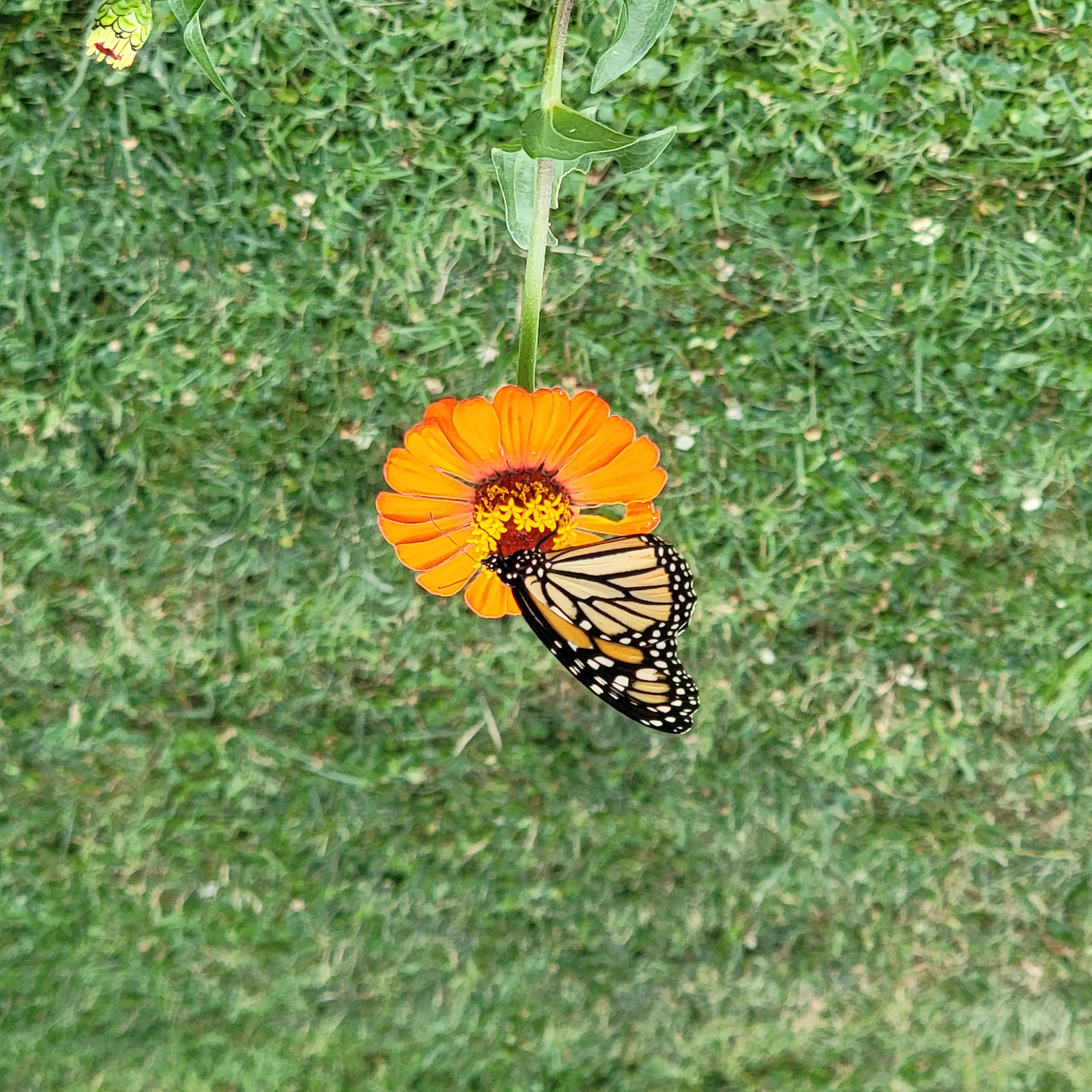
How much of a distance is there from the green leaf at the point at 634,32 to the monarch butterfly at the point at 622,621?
652 mm

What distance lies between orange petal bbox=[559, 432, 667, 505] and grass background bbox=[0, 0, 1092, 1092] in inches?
31.2

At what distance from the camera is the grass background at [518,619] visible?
1.94m

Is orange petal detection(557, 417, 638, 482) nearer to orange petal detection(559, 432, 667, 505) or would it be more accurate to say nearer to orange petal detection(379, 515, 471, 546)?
orange petal detection(559, 432, 667, 505)

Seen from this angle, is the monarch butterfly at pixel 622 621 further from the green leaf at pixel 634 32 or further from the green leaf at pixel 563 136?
the green leaf at pixel 634 32

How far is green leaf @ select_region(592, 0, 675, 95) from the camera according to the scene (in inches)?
50.1

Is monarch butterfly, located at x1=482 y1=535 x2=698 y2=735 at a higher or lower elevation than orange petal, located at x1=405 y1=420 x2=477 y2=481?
lower

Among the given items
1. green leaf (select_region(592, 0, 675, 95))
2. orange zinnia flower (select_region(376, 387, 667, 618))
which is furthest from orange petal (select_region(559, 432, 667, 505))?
green leaf (select_region(592, 0, 675, 95))

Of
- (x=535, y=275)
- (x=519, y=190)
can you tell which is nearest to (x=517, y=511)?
(x=535, y=275)

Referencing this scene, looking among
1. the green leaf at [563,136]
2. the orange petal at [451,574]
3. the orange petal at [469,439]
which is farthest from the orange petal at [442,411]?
the green leaf at [563,136]

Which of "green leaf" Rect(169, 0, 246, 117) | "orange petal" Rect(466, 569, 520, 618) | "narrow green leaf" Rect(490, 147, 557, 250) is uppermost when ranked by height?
"green leaf" Rect(169, 0, 246, 117)

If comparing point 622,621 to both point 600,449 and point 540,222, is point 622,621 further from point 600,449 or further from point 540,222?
Result: point 540,222

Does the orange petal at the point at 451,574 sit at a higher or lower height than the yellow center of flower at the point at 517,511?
lower

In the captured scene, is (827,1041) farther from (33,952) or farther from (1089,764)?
(33,952)

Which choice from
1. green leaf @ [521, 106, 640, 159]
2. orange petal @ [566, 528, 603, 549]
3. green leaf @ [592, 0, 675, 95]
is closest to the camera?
green leaf @ [521, 106, 640, 159]
